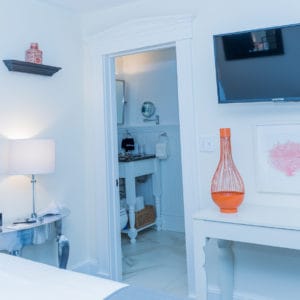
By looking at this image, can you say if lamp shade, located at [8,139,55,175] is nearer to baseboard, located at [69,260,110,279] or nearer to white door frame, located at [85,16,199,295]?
white door frame, located at [85,16,199,295]

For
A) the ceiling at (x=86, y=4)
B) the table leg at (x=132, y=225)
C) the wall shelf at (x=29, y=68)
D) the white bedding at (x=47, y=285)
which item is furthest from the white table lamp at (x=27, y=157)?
the table leg at (x=132, y=225)

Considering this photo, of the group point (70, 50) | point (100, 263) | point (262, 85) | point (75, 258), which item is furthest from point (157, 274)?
point (70, 50)

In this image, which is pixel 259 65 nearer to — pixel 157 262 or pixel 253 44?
pixel 253 44

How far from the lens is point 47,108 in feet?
8.99

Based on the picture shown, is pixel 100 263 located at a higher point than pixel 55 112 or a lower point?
lower

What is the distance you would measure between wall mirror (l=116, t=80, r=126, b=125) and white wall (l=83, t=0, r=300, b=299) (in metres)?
2.03

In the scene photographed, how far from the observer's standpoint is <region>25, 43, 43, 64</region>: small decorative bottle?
2.53 m

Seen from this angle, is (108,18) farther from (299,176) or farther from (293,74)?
(299,176)

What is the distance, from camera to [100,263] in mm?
3008

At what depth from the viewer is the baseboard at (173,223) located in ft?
14.5

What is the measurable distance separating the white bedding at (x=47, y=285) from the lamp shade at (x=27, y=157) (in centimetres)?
93

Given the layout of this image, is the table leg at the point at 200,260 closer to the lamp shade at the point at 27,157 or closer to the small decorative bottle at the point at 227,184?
the small decorative bottle at the point at 227,184

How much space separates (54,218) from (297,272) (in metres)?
1.66

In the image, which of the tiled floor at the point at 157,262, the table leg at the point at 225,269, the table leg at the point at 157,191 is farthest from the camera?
the table leg at the point at 157,191
